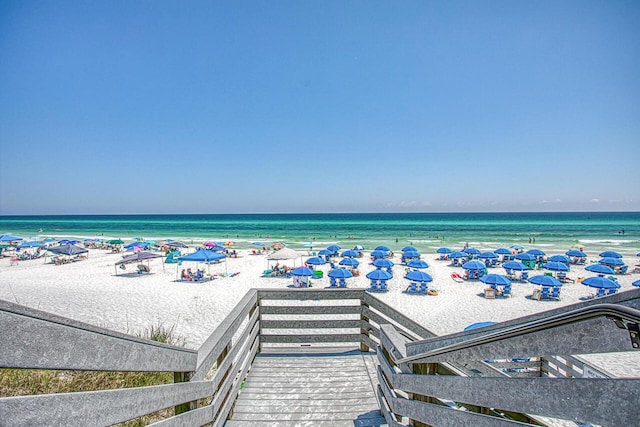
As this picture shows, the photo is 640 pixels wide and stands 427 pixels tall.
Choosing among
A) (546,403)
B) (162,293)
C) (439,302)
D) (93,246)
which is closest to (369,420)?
(546,403)

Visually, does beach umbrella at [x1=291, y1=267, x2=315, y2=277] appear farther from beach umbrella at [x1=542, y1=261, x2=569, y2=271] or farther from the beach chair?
beach umbrella at [x1=542, y1=261, x2=569, y2=271]

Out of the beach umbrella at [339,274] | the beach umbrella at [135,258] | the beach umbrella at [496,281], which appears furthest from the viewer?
the beach umbrella at [135,258]

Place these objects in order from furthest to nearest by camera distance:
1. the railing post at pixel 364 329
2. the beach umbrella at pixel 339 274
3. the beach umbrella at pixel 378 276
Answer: the beach umbrella at pixel 339 274
the beach umbrella at pixel 378 276
the railing post at pixel 364 329

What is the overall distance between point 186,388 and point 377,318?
8.33ft

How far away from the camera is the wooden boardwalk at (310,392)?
2.88m

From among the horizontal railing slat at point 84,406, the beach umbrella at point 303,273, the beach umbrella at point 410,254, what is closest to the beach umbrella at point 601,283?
the beach umbrella at point 410,254

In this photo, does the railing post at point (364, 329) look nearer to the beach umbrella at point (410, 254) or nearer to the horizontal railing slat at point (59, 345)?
the horizontal railing slat at point (59, 345)

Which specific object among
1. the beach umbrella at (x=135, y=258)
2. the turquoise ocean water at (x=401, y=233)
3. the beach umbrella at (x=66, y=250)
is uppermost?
the beach umbrella at (x=66, y=250)

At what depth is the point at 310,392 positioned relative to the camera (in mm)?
3303

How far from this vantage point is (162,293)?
14312 mm

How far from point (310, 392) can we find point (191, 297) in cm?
1192

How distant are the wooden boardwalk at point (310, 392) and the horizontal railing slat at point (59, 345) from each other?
6.82 ft

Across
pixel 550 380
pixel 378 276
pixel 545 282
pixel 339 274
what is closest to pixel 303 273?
pixel 339 274

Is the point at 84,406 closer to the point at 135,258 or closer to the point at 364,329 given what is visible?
the point at 364,329
